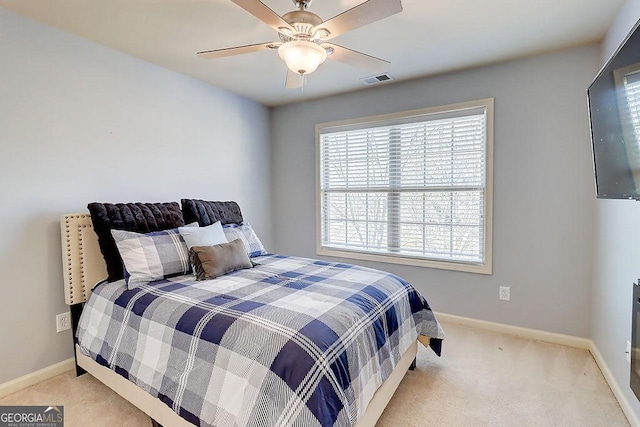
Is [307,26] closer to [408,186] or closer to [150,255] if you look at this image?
[150,255]

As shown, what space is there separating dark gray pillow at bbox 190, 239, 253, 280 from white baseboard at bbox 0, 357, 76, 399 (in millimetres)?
1226

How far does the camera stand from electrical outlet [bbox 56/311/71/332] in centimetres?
229

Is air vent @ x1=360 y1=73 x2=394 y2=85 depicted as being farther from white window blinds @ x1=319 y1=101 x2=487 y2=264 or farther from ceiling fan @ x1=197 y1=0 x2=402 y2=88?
ceiling fan @ x1=197 y1=0 x2=402 y2=88

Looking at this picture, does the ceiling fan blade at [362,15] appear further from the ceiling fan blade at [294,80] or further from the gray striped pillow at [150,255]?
the gray striped pillow at [150,255]

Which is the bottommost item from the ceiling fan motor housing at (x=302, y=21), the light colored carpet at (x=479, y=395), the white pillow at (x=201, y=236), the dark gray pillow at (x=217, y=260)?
the light colored carpet at (x=479, y=395)

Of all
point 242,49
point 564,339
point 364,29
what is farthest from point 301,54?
point 564,339

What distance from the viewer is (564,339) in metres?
2.64

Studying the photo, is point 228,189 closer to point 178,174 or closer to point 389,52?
point 178,174

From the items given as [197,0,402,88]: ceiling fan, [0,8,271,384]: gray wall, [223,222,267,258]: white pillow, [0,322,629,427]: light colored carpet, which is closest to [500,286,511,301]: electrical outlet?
[0,322,629,427]: light colored carpet

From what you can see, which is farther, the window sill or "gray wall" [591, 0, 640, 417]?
the window sill

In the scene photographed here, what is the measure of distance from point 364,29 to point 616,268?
232 cm

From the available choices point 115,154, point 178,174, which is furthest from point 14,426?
point 178,174

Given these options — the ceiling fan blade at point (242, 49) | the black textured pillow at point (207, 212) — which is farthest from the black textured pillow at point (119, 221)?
the ceiling fan blade at point (242, 49)

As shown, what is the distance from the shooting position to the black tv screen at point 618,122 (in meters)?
1.27
